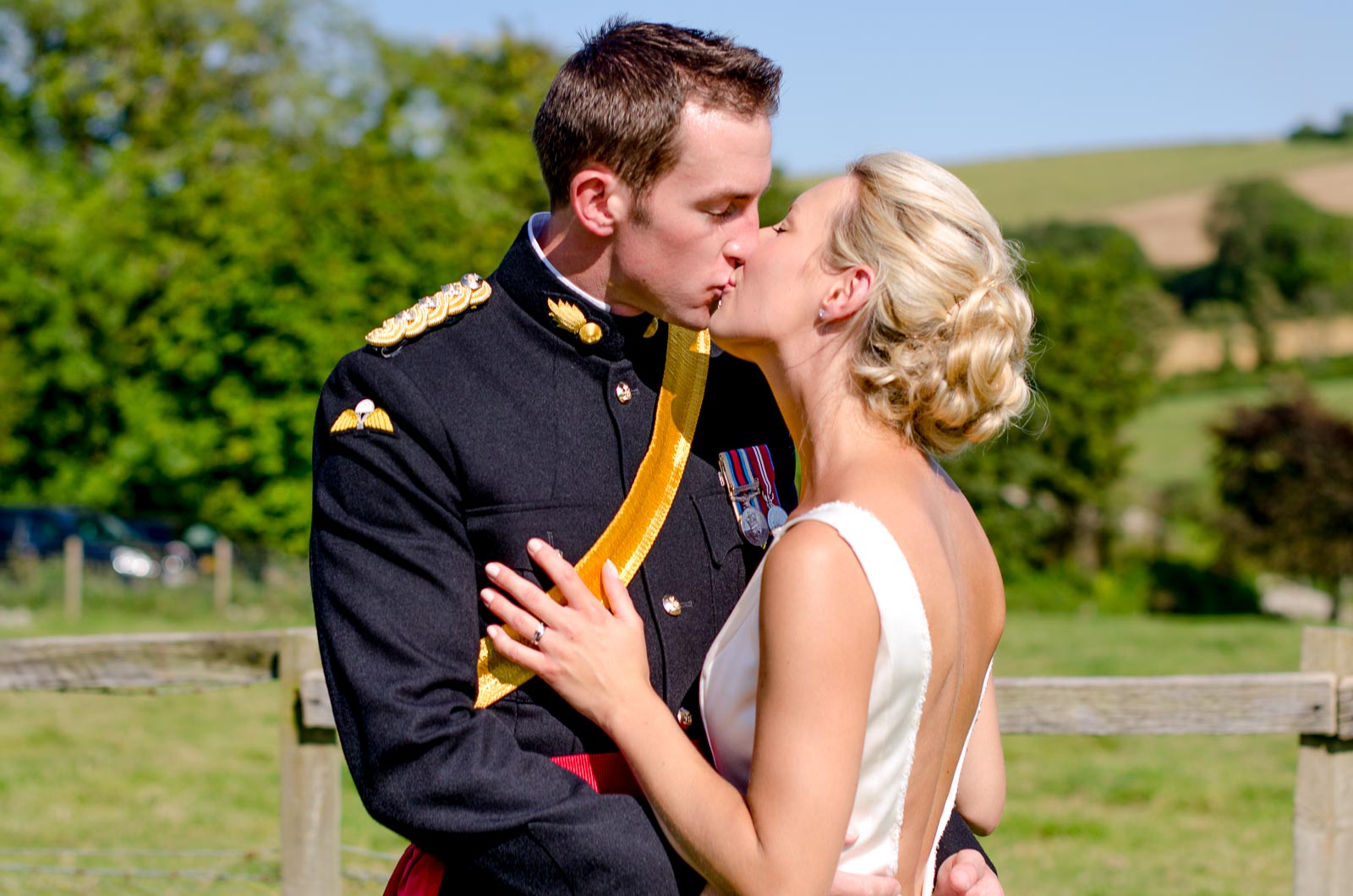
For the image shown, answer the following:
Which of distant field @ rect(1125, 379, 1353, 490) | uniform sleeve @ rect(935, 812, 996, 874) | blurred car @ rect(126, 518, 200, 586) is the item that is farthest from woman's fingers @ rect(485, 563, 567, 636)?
distant field @ rect(1125, 379, 1353, 490)

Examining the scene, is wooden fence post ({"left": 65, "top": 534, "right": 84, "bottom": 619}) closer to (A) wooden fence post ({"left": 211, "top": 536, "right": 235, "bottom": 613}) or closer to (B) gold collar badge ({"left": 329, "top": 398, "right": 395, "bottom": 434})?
(A) wooden fence post ({"left": 211, "top": 536, "right": 235, "bottom": 613})

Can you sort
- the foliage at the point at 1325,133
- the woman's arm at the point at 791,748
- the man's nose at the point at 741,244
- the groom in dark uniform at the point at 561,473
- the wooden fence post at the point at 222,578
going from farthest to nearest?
the foliage at the point at 1325,133 → the wooden fence post at the point at 222,578 → the man's nose at the point at 741,244 → the groom in dark uniform at the point at 561,473 → the woman's arm at the point at 791,748

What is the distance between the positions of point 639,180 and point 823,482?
0.63m

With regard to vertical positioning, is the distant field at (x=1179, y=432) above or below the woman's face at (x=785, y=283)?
below

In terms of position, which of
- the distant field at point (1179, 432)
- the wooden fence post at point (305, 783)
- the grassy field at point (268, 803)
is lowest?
the distant field at point (1179, 432)

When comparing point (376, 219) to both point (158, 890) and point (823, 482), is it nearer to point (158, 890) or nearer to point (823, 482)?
point (158, 890)

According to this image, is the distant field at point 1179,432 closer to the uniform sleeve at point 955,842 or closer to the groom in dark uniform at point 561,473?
the uniform sleeve at point 955,842

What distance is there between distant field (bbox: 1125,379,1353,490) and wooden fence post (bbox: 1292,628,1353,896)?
128 feet

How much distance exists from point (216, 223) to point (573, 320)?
24.8m

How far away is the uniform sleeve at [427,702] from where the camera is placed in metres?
2.07

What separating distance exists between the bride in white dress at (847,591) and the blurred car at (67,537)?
19.4 m

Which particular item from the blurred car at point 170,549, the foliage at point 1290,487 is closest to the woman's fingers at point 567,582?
the blurred car at point 170,549

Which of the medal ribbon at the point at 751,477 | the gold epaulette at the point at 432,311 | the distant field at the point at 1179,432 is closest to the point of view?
the gold epaulette at the point at 432,311

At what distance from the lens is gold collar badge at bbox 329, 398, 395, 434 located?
2234 mm
